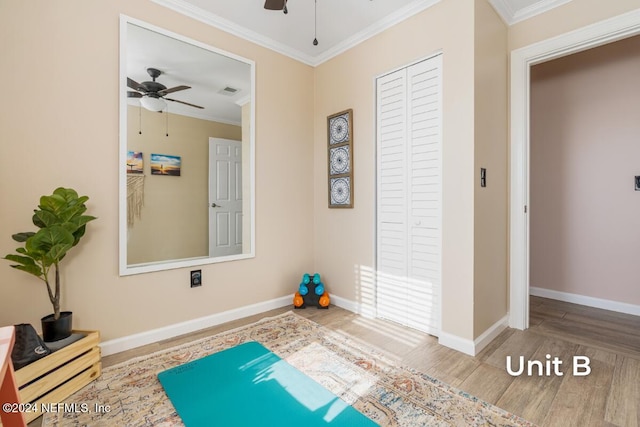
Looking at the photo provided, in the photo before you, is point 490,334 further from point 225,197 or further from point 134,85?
point 134,85

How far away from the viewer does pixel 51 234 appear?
167 cm

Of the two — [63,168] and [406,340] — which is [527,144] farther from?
[63,168]

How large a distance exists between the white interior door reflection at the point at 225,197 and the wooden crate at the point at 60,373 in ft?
3.59

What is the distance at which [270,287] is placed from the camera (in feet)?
10.1

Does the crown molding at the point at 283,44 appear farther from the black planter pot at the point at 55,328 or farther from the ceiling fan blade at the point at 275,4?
the black planter pot at the point at 55,328

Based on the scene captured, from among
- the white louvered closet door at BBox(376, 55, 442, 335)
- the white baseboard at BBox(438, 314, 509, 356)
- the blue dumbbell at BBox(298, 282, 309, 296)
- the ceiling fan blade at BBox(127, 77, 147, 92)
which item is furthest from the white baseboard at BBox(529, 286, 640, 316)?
the ceiling fan blade at BBox(127, 77, 147, 92)

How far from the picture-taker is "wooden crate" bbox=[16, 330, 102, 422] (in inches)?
59.3

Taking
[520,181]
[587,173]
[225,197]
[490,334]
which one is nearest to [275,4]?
[225,197]

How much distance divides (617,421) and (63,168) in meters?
3.40

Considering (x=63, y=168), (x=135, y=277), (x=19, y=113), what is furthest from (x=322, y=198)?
(x=19, y=113)

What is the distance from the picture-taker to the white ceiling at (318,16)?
2430mm

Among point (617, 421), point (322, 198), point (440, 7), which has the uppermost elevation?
point (440, 7)

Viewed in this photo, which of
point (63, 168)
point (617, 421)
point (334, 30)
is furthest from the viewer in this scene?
point (334, 30)

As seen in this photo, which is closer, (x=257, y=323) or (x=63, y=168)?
(x=63, y=168)
